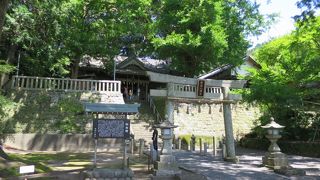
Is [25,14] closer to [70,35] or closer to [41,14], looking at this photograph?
[41,14]

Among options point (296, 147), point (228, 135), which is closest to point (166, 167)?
point (228, 135)

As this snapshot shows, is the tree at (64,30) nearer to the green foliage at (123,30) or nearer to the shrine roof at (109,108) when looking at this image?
the green foliage at (123,30)

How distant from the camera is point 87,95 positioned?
842 inches

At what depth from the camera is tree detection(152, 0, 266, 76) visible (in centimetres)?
2178

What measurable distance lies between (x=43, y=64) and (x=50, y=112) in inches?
159

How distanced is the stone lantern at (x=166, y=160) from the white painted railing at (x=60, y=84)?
1152 cm

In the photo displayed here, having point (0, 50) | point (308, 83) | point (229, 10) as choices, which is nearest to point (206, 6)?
point (229, 10)

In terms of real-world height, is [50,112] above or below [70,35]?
below

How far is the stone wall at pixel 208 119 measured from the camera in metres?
24.6

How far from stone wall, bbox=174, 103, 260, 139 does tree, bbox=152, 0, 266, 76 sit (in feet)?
9.32

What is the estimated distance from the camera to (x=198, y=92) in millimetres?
13906

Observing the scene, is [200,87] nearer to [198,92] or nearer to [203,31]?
[198,92]

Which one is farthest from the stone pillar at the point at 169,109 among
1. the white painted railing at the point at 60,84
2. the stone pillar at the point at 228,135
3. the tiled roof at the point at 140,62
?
the tiled roof at the point at 140,62

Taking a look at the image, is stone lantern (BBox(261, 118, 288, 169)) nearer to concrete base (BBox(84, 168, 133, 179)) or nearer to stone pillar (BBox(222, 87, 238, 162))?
stone pillar (BBox(222, 87, 238, 162))
